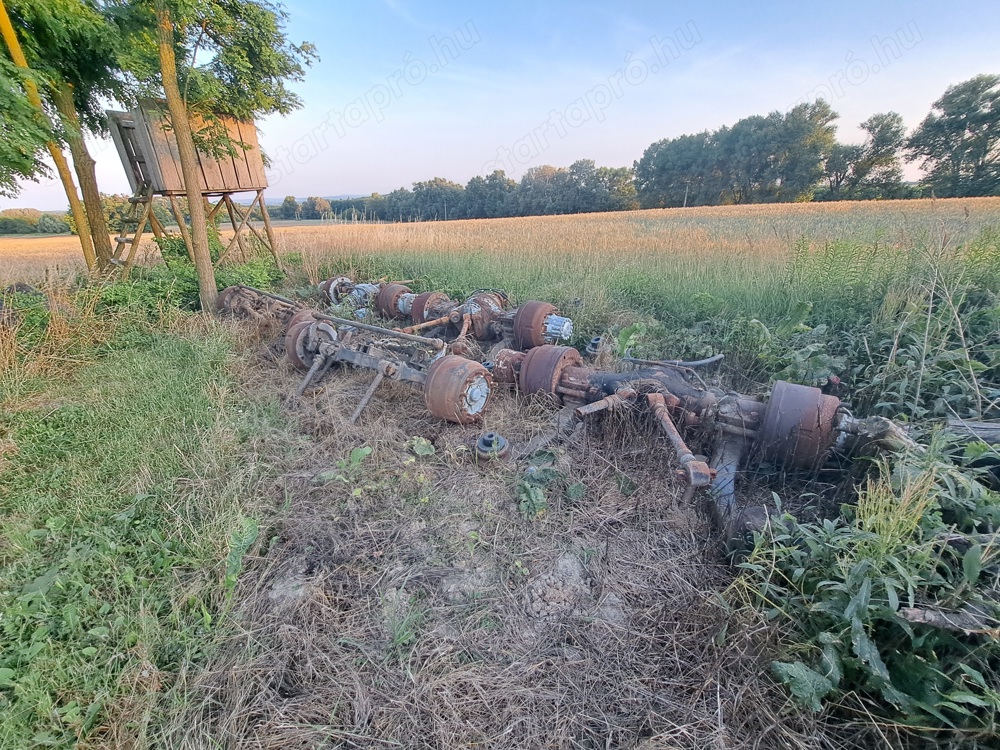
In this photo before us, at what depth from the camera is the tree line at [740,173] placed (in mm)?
31797

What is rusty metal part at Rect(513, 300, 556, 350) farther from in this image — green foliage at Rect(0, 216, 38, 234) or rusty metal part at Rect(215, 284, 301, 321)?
green foliage at Rect(0, 216, 38, 234)

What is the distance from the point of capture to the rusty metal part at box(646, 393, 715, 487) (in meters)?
2.12

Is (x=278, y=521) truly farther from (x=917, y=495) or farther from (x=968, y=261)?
(x=968, y=261)

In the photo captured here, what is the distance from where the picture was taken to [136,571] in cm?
223

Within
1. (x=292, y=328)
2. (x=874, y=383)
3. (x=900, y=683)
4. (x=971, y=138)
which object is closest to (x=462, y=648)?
(x=900, y=683)

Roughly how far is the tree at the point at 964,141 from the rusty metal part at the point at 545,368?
110 ft

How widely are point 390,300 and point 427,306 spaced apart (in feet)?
2.70

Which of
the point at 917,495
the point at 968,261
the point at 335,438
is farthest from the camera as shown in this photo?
the point at 968,261

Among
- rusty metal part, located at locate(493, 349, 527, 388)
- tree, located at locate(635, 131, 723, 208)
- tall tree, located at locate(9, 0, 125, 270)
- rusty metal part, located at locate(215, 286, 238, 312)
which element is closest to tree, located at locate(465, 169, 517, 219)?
tree, located at locate(635, 131, 723, 208)

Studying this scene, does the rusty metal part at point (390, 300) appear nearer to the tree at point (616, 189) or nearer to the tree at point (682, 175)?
the tree at point (616, 189)

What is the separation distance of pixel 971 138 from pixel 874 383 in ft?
132

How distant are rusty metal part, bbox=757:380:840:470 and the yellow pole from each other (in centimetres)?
795

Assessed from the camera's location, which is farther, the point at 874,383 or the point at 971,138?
the point at 971,138

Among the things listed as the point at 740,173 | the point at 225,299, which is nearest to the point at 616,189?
the point at 740,173
